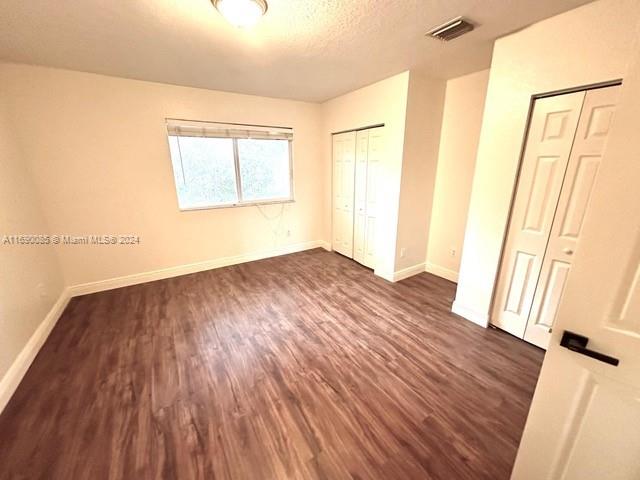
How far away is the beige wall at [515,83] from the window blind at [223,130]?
9.20ft

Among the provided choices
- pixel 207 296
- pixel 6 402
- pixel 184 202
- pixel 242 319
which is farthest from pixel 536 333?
pixel 184 202

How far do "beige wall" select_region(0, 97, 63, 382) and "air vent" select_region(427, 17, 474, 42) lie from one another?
3801 millimetres

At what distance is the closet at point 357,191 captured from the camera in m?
3.44

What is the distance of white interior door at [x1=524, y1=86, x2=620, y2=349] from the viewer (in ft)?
5.38

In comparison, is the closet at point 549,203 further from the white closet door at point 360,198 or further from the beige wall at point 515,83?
the white closet door at point 360,198

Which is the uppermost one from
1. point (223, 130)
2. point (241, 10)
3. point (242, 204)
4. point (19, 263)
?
point (241, 10)

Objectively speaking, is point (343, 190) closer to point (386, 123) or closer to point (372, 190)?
point (372, 190)

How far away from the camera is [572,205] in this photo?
5.96 ft

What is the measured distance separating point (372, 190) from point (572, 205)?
81.9 inches

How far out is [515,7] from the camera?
1.60m

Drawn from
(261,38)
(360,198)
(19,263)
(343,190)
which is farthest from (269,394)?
(343,190)

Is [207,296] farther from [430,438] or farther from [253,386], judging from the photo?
[430,438]

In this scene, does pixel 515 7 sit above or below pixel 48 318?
above

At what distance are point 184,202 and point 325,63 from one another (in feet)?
8.41
